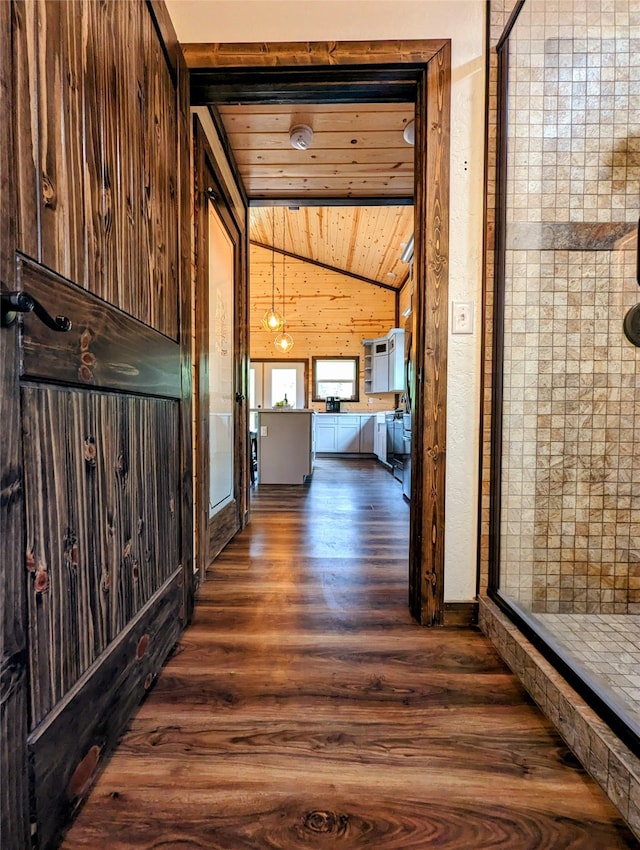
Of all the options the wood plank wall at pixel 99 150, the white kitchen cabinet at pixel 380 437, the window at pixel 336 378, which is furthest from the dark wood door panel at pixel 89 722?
the window at pixel 336 378

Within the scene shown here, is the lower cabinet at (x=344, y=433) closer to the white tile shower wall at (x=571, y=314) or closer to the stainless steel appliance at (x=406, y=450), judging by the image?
the stainless steel appliance at (x=406, y=450)

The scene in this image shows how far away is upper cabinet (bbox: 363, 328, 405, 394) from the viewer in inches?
248

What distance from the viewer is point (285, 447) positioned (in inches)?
178

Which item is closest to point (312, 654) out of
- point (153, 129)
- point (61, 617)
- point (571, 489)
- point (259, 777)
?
point (259, 777)

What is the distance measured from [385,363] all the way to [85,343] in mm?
6301

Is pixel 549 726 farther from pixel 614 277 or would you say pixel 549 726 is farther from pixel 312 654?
pixel 614 277

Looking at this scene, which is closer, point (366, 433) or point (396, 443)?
point (396, 443)

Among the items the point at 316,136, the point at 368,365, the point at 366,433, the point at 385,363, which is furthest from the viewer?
the point at 368,365

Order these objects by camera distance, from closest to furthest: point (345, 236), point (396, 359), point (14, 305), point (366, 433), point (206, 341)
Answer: point (14, 305)
point (206, 341)
point (345, 236)
point (396, 359)
point (366, 433)

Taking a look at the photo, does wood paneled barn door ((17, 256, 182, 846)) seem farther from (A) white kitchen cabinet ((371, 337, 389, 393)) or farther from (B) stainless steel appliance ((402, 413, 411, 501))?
(A) white kitchen cabinet ((371, 337, 389, 393))

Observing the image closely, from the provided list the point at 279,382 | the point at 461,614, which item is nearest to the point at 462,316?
the point at 461,614

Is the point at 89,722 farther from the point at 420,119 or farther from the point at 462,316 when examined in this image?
the point at 420,119

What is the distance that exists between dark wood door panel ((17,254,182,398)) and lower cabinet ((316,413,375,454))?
20.0ft

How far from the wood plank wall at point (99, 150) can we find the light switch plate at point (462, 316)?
41.3 inches
